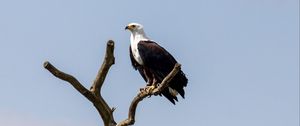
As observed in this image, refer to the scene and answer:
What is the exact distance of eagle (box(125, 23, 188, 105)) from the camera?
1301 centimetres

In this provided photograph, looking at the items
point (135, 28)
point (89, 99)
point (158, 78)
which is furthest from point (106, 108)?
point (135, 28)

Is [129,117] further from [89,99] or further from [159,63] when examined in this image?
[159,63]

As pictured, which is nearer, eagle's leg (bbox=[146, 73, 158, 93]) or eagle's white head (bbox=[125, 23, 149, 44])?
eagle's leg (bbox=[146, 73, 158, 93])

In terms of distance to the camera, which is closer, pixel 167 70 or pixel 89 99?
pixel 89 99

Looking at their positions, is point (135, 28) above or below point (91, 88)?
above

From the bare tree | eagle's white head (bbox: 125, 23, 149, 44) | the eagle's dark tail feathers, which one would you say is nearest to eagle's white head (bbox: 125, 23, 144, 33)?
eagle's white head (bbox: 125, 23, 149, 44)

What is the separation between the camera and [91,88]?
440 inches

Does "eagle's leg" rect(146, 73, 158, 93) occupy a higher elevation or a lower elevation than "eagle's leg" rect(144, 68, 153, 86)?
lower

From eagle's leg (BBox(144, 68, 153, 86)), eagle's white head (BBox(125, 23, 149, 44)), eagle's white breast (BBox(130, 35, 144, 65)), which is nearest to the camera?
eagle's leg (BBox(144, 68, 153, 86))

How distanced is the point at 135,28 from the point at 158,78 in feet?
4.59

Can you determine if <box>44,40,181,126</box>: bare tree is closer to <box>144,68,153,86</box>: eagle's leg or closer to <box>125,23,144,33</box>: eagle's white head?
<box>144,68,153,86</box>: eagle's leg

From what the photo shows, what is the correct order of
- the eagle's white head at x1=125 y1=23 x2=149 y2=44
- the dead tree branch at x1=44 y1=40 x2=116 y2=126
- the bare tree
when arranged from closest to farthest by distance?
the dead tree branch at x1=44 y1=40 x2=116 y2=126
the bare tree
the eagle's white head at x1=125 y1=23 x2=149 y2=44

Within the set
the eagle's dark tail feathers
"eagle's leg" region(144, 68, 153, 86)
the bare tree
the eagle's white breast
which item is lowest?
the bare tree

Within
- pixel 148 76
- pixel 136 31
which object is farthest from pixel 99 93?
pixel 136 31
